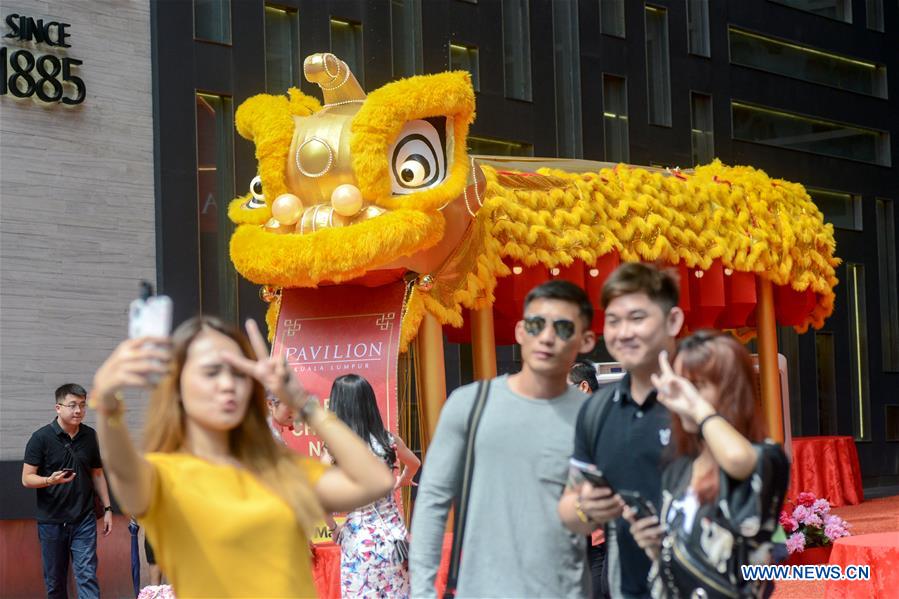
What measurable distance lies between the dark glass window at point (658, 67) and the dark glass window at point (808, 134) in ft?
5.49

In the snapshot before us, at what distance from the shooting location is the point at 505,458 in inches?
149

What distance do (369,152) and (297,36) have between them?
7283 millimetres

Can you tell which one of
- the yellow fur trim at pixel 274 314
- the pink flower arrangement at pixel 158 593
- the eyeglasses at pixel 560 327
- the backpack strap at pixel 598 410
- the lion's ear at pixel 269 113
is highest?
the lion's ear at pixel 269 113

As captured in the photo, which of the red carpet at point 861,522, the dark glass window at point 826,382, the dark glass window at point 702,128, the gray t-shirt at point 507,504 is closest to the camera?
the gray t-shirt at point 507,504

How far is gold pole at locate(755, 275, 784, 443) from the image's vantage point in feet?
36.6

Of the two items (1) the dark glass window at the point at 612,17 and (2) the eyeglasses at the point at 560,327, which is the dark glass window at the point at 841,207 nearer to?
(1) the dark glass window at the point at 612,17

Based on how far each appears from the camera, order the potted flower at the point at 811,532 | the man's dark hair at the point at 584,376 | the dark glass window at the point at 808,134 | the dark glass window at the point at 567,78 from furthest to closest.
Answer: the dark glass window at the point at 808,134, the dark glass window at the point at 567,78, the potted flower at the point at 811,532, the man's dark hair at the point at 584,376

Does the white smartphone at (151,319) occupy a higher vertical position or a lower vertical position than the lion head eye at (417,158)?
lower

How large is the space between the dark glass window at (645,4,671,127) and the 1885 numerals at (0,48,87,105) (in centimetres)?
922

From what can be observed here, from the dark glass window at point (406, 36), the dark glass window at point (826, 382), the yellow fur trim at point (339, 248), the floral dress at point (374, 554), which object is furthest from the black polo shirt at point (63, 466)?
the dark glass window at point (826, 382)

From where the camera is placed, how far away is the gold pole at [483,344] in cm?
856

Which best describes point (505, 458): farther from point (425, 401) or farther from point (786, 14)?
point (786, 14)

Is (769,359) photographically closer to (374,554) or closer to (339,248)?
(339,248)

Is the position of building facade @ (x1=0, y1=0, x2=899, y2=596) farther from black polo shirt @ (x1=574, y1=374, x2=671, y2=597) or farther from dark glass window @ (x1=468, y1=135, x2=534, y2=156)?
black polo shirt @ (x1=574, y1=374, x2=671, y2=597)
